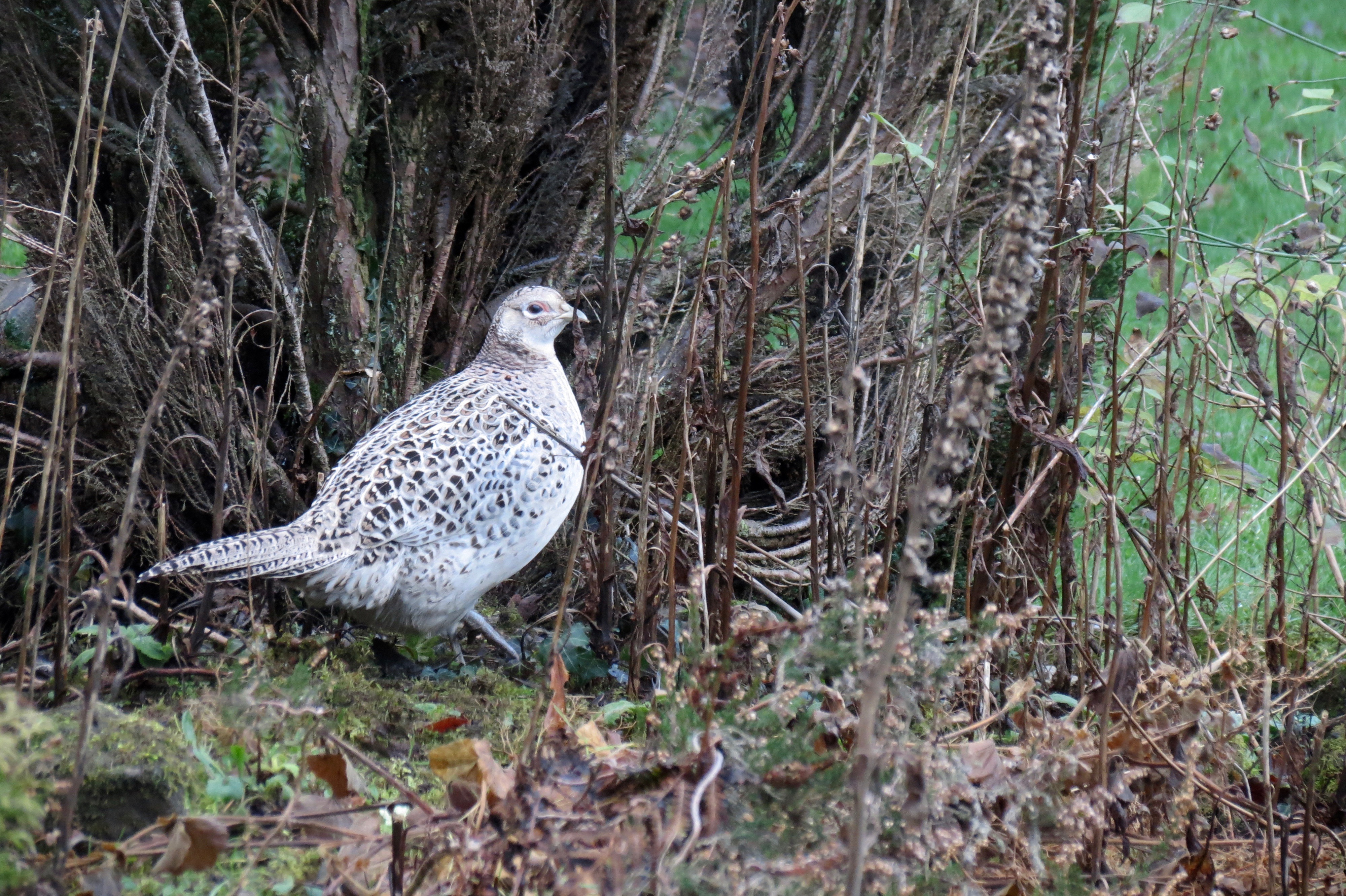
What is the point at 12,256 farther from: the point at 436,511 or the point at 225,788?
the point at 225,788

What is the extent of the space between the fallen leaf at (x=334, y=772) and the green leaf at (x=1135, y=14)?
7.01ft

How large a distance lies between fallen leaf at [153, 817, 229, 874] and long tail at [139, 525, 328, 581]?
1.05 m

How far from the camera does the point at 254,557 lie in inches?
120

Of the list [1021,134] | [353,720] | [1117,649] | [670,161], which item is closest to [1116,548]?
[1117,649]

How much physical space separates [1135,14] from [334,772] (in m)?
Answer: 2.19

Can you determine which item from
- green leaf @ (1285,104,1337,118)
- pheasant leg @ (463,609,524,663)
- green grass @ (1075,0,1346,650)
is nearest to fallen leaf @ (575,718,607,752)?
green grass @ (1075,0,1346,650)

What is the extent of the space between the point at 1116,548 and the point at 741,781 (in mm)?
1017

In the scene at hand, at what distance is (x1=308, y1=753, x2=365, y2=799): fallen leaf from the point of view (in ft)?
7.04

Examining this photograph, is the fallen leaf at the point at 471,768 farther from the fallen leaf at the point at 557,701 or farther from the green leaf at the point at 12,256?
the green leaf at the point at 12,256

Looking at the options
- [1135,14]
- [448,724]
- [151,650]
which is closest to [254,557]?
[151,650]

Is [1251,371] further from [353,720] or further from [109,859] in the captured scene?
[109,859]

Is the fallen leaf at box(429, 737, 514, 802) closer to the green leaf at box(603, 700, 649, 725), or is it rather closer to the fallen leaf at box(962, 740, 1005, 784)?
the green leaf at box(603, 700, 649, 725)

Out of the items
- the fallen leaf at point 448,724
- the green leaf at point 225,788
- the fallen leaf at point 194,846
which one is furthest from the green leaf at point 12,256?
the fallen leaf at point 194,846

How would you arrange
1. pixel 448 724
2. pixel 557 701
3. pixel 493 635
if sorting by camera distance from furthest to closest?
pixel 493 635 → pixel 448 724 → pixel 557 701
